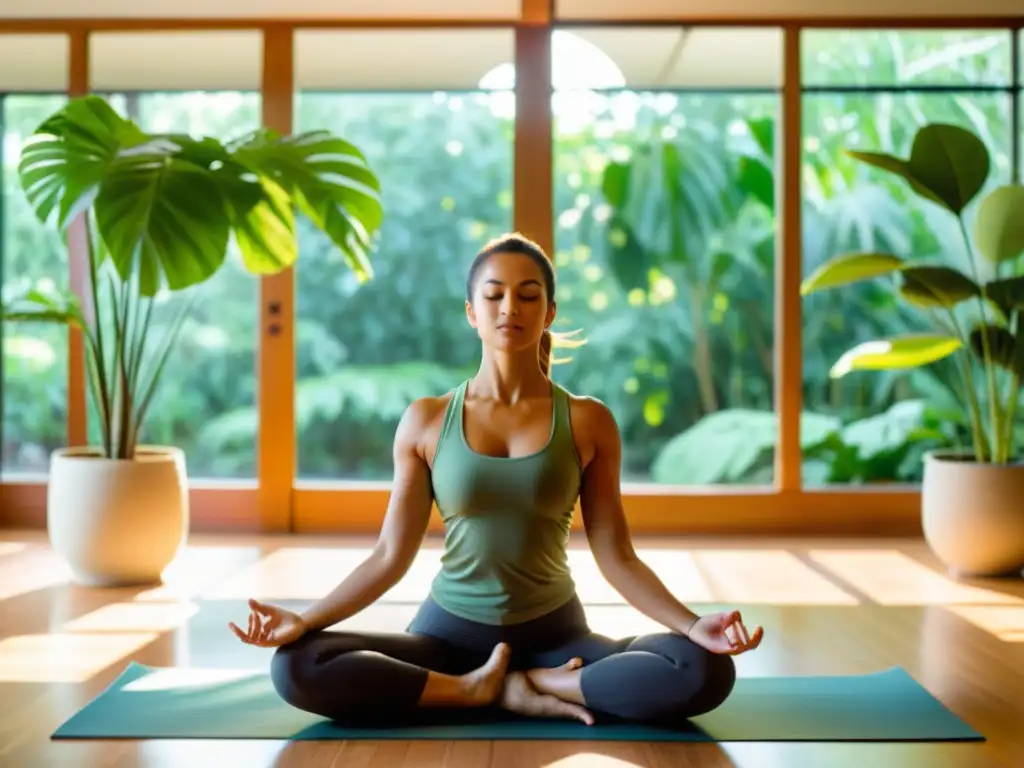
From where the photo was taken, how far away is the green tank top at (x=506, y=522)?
7.47 feet

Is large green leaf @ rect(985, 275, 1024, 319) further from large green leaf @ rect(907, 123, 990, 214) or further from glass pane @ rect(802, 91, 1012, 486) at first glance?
glass pane @ rect(802, 91, 1012, 486)

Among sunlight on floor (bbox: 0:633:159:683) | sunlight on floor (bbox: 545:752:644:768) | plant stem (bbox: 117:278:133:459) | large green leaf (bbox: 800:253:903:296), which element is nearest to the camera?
sunlight on floor (bbox: 545:752:644:768)

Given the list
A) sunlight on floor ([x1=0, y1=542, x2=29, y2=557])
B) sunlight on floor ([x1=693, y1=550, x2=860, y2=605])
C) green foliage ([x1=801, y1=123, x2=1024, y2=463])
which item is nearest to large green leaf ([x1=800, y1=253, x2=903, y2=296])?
green foliage ([x1=801, y1=123, x2=1024, y2=463])

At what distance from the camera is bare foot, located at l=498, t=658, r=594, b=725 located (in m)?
2.27

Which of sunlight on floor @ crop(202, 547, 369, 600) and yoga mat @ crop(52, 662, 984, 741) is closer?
yoga mat @ crop(52, 662, 984, 741)

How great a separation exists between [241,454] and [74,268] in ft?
3.23

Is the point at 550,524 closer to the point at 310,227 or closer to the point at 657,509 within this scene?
the point at 657,509

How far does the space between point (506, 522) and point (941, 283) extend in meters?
2.15

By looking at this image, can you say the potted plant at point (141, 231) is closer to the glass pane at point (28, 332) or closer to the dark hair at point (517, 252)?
the glass pane at point (28, 332)

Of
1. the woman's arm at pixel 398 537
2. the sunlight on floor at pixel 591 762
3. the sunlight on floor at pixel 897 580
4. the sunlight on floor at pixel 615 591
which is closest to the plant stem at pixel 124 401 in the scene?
the sunlight on floor at pixel 615 591

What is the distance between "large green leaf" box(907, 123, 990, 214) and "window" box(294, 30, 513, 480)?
1.63 meters

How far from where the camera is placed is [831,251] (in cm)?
485

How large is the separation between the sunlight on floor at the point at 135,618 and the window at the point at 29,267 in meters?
1.76

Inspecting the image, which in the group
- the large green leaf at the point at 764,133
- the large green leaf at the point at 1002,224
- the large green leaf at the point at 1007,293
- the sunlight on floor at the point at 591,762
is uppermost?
the large green leaf at the point at 764,133
